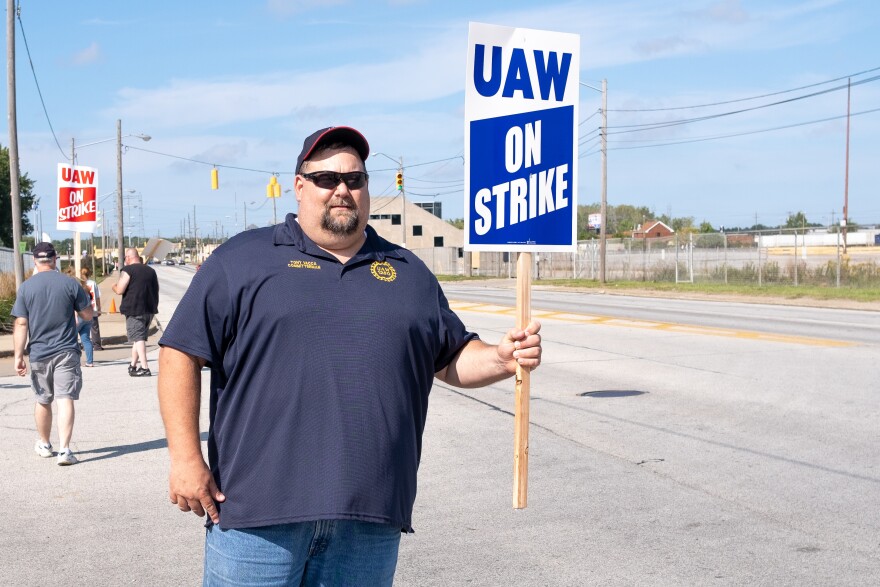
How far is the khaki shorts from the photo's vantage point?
8.80 meters

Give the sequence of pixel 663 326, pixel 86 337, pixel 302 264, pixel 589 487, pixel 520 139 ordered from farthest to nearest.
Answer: pixel 663 326, pixel 86 337, pixel 589 487, pixel 520 139, pixel 302 264

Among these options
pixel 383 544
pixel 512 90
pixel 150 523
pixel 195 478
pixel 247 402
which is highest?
pixel 512 90

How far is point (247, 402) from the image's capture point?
122 inches

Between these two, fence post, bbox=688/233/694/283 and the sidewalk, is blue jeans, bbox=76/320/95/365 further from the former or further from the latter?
fence post, bbox=688/233/694/283

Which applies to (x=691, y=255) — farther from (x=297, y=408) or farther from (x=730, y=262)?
(x=297, y=408)

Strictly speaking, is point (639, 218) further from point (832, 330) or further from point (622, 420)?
point (622, 420)

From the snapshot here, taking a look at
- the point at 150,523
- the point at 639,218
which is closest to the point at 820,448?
the point at 150,523

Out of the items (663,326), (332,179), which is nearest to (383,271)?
(332,179)

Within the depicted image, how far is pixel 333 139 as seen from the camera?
3439 millimetres

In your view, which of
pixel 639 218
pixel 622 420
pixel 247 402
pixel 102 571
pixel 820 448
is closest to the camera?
pixel 247 402

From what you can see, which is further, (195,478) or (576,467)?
(576,467)

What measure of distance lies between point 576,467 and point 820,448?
7.23 ft

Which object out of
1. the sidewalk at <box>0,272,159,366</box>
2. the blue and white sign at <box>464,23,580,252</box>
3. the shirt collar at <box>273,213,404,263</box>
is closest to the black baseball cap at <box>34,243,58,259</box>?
the blue and white sign at <box>464,23,580,252</box>

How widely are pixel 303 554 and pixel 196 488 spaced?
38cm
